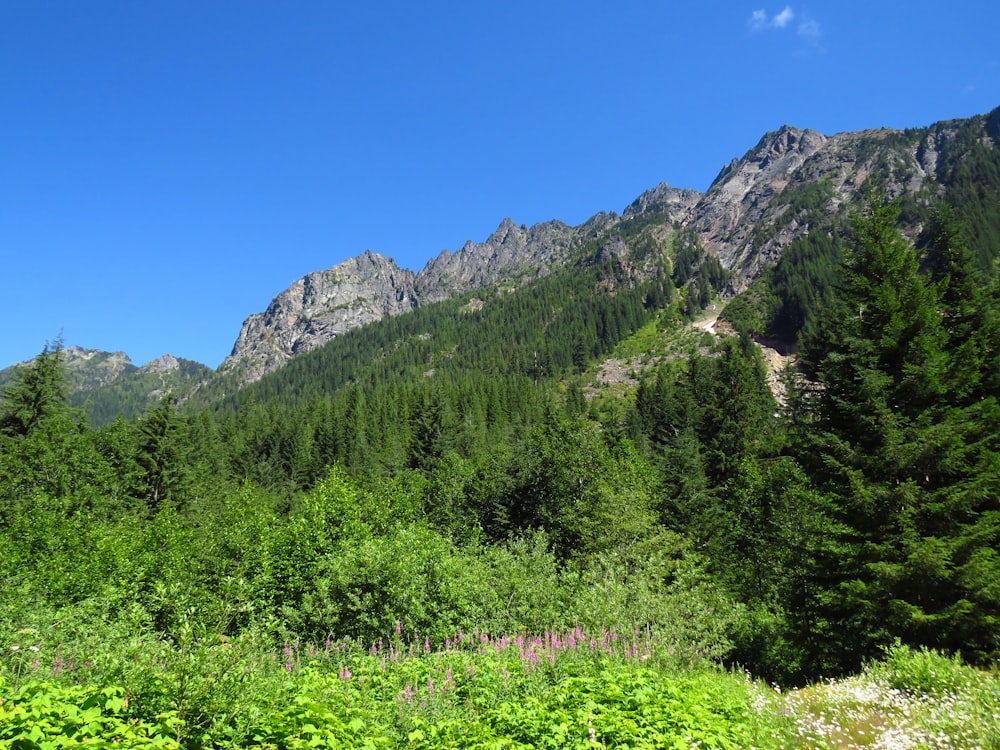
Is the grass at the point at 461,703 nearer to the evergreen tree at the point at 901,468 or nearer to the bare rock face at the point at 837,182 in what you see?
the evergreen tree at the point at 901,468

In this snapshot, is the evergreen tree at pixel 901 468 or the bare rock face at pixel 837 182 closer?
the evergreen tree at pixel 901 468

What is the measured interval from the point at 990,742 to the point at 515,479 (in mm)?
26493

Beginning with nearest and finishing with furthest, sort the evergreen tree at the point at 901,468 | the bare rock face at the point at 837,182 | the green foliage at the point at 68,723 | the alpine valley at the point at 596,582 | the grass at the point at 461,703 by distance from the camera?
1. the green foliage at the point at 68,723
2. the grass at the point at 461,703
3. the alpine valley at the point at 596,582
4. the evergreen tree at the point at 901,468
5. the bare rock face at the point at 837,182

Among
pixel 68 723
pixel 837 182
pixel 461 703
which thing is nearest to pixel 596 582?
pixel 461 703

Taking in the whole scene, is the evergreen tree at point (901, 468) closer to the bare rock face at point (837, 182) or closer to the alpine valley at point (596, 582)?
the alpine valley at point (596, 582)

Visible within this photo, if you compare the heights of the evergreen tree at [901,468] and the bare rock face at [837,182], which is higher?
the bare rock face at [837,182]

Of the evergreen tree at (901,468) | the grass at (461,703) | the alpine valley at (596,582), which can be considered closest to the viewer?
the grass at (461,703)

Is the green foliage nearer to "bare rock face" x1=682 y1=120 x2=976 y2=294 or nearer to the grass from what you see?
the grass

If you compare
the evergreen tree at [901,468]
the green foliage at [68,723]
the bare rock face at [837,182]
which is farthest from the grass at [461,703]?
the bare rock face at [837,182]

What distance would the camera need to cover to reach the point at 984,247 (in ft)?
287

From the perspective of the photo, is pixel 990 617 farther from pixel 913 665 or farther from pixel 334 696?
pixel 334 696

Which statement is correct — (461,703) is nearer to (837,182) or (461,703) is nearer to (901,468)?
(901,468)

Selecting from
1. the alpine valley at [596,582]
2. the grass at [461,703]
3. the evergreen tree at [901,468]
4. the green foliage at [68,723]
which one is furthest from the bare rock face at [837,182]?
the green foliage at [68,723]

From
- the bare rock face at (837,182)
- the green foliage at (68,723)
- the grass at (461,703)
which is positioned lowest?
the grass at (461,703)
